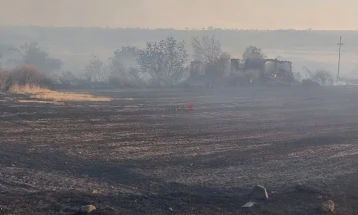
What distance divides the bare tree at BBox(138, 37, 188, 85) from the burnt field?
152 feet

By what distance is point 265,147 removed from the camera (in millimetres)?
21328

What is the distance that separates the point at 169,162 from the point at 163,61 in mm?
61660

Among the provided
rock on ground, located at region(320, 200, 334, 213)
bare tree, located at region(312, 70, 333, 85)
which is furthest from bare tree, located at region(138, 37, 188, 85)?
rock on ground, located at region(320, 200, 334, 213)

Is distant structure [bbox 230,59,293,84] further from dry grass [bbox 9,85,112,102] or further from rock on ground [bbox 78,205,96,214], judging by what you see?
rock on ground [bbox 78,205,96,214]

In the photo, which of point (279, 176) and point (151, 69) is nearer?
point (279, 176)

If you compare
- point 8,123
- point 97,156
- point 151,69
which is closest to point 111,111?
point 8,123

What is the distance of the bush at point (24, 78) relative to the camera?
4728 centimetres

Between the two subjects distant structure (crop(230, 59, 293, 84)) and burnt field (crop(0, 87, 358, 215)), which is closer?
burnt field (crop(0, 87, 358, 215))

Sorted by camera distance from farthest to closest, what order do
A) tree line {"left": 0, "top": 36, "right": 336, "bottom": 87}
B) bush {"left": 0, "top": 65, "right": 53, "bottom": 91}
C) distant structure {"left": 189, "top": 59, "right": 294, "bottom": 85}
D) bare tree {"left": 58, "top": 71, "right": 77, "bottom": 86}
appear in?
1. distant structure {"left": 189, "top": 59, "right": 294, "bottom": 85}
2. tree line {"left": 0, "top": 36, "right": 336, "bottom": 87}
3. bare tree {"left": 58, "top": 71, "right": 77, "bottom": 86}
4. bush {"left": 0, "top": 65, "right": 53, "bottom": 91}

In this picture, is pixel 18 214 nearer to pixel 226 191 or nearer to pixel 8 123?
pixel 226 191

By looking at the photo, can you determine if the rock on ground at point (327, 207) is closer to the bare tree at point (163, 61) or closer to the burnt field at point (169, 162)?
the burnt field at point (169, 162)

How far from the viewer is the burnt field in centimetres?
1257

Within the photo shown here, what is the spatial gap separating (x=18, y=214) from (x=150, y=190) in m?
3.49

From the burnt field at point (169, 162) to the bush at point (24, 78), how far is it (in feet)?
49.5
